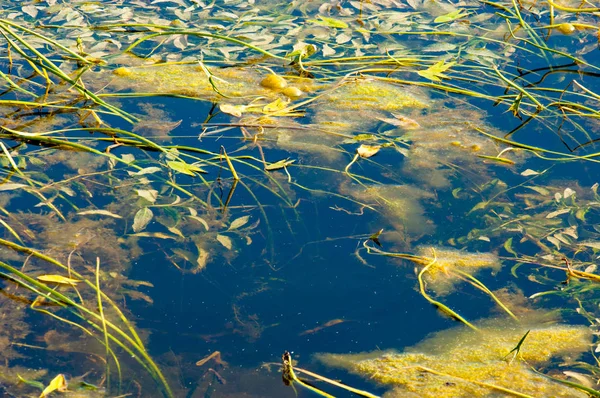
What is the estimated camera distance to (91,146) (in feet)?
6.55

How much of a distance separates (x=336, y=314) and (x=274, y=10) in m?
1.79

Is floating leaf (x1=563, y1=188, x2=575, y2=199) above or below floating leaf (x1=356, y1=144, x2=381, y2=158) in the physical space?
above

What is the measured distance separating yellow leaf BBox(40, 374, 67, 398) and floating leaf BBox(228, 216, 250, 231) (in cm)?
57

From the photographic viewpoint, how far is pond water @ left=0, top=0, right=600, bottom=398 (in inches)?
54.9

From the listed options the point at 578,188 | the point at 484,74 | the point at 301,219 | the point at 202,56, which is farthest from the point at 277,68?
the point at 578,188

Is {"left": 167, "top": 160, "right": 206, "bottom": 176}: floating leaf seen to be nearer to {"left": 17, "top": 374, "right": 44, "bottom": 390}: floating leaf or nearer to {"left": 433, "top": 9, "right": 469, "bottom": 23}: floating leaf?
{"left": 17, "top": 374, "right": 44, "bottom": 390}: floating leaf

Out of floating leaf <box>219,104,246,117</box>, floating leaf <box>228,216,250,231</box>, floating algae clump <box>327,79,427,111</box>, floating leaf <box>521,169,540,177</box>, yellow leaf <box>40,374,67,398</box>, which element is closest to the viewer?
yellow leaf <box>40,374,67,398</box>

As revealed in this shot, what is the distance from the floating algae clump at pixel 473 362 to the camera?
135 cm

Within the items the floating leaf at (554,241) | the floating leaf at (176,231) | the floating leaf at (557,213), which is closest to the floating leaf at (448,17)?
the floating leaf at (557,213)

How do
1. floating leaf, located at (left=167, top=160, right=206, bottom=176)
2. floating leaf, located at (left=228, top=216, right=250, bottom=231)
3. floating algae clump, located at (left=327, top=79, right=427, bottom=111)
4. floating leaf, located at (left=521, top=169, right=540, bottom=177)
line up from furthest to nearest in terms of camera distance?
floating algae clump, located at (left=327, top=79, right=427, bottom=111), floating leaf, located at (left=521, top=169, right=540, bottom=177), floating leaf, located at (left=167, top=160, right=206, bottom=176), floating leaf, located at (left=228, top=216, right=250, bottom=231)

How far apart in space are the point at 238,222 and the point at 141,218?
0.80ft

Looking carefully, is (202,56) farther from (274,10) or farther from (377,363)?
(377,363)

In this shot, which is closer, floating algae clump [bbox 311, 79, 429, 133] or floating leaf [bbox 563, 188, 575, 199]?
floating leaf [bbox 563, 188, 575, 199]

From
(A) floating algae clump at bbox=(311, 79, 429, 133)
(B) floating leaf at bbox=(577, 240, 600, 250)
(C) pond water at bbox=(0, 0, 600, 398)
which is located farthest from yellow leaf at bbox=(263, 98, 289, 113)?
(B) floating leaf at bbox=(577, 240, 600, 250)
